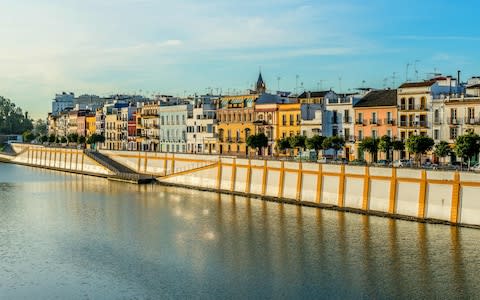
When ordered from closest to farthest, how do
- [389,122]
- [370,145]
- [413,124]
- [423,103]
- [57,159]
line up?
1. [370,145]
2. [423,103]
3. [413,124]
4. [389,122]
5. [57,159]

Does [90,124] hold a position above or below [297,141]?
above

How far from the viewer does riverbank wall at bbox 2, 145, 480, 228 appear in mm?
54250

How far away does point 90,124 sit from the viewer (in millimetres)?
158375

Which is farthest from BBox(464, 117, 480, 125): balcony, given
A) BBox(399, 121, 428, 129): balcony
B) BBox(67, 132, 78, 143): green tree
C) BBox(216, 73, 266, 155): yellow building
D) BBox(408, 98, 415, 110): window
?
BBox(67, 132, 78, 143): green tree

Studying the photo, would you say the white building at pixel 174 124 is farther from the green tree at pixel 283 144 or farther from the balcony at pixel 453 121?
the balcony at pixel 453 121

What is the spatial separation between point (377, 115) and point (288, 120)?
1576cm

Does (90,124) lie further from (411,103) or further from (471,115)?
(471,115)

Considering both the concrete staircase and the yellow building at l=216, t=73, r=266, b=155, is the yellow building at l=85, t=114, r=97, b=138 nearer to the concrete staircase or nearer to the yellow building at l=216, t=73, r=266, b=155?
the concrete staircase

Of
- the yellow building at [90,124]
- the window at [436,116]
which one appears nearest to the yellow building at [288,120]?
the window at [436,116]

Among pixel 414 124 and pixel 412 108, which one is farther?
pixel 412 108

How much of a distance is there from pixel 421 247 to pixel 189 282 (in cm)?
1732

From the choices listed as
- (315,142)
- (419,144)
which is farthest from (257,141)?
(419,144)

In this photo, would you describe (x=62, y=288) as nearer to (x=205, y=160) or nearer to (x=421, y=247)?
(x=421, y=247)

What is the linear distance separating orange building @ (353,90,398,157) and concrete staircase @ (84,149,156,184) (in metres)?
30.1
